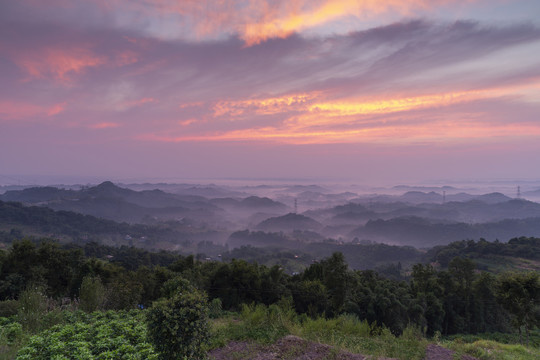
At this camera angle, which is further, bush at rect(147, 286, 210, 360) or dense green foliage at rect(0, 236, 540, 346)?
dense green foliage at rect(0, 236, 540, 346)

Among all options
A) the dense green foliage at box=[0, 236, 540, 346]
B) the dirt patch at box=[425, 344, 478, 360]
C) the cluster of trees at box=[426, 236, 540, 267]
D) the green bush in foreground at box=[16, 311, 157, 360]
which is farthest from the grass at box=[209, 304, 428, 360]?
the cluster of trees at box=[426, 236, 540, 267]

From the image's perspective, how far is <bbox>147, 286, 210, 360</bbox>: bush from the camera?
18.0 feet

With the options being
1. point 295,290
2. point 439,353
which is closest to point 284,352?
point 439,353

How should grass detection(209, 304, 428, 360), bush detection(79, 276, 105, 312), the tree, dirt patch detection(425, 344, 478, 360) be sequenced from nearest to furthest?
dirt patch detection(425, 344, 478, 360), grass detection(209, 304, 428, 360), bush detection(79, 276, 105, 312), the tree

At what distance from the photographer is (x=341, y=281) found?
70.6 ft

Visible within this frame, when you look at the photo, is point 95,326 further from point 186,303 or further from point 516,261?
point 516,261

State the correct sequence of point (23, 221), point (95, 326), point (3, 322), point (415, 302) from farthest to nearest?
point (23, 221)
point (415, 302)
point (3, 322)
point (95, 326)

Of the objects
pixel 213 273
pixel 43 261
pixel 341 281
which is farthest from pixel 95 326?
pixel 43 261

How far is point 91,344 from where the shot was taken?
24.1 ft

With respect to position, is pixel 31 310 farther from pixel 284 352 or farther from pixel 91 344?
pixel 284 352

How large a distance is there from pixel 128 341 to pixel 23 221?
7779 inches

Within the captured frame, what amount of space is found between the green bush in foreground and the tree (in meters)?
18.6

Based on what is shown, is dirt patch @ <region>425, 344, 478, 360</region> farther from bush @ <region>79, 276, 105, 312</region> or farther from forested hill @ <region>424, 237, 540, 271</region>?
forested hill @ <region>424, 237, 540, 271</region>

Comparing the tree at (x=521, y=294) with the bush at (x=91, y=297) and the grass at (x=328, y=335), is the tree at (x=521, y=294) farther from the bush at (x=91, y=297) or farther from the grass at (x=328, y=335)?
the bush at (x=91, y=297)
